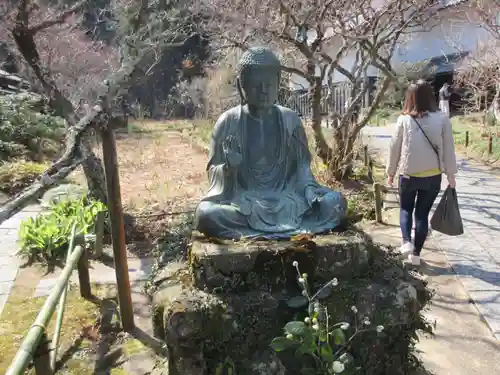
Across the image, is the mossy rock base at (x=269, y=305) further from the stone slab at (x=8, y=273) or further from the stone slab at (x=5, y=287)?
the stone slab at (x=8, y=273)

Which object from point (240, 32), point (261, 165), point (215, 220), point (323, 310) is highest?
point (240, 32)

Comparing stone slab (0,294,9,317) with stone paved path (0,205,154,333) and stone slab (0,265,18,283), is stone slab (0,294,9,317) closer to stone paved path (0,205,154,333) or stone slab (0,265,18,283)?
stone paved path (0,205,154,333)

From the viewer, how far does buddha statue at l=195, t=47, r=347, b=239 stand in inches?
121

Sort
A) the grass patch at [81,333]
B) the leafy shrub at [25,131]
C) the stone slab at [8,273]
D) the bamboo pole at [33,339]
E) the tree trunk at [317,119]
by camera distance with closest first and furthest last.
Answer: the bamboo pole at [33,339], the grass patch at [81,333], the stone slab at [8,273], the tree trunk at [317,119], the leafy shrub at [25,131]

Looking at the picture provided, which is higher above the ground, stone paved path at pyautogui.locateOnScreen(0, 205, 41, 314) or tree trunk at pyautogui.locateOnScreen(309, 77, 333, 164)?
tree trunk at pyautogui.locateOnScreen(309, 77, 333, 164)

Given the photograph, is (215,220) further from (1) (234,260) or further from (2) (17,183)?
(2) (17,183)

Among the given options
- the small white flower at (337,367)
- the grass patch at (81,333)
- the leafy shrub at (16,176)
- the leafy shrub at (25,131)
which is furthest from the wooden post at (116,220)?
the leafy shrub at (25,131)

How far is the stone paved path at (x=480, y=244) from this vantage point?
387 centimetres

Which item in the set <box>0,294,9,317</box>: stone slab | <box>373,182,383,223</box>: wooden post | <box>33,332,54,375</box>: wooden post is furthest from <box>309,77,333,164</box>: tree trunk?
<box>33,332,54,375</box>: wooden post

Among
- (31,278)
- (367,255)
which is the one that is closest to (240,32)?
(31,278)

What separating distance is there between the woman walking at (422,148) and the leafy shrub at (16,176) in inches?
237

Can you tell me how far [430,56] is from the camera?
17922 mm

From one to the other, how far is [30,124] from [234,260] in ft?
32.6

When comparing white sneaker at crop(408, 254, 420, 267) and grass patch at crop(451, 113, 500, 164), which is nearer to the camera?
white sneaker at crop(408, 254, 420, 267)
